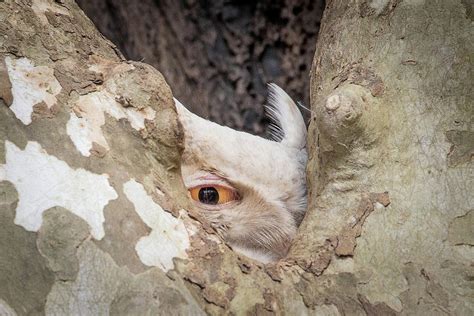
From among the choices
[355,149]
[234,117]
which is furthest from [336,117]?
[234,117]

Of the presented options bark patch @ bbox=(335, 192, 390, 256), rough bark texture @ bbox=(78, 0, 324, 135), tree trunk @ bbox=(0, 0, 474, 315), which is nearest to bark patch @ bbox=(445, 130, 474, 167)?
tree trunk @ bbox=(0, 0, 474, 315)

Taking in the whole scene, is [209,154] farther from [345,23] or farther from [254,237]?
[345,23]

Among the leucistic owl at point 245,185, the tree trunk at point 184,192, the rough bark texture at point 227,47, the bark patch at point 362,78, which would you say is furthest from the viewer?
the rough bark texture at point 227,47

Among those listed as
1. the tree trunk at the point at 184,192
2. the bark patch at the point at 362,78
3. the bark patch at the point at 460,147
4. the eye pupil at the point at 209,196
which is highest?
the bark patch at the point at 362,78

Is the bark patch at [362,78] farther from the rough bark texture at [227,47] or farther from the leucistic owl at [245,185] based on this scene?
the rough bark texture at [227,47]

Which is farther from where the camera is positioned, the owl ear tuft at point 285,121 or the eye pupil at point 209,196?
the owl ear tuft at point 285,121

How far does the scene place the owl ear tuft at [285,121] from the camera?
1.80 meters

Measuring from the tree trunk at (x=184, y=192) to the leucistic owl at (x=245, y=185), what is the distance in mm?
295

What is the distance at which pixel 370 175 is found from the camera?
1228 millimetres

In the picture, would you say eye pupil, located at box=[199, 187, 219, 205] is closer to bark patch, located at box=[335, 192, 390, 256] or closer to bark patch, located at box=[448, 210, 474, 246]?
bark patch, located at box=[335, 192, 390, 256]

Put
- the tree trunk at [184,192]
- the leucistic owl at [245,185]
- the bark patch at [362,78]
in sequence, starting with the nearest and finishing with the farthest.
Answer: the tree trunk at [184,192] < the bark patch at [362,78] < the leucistic owl at [245,185]

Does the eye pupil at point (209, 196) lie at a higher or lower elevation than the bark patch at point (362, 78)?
lower

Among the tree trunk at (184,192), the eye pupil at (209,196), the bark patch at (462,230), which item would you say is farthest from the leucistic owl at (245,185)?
the bark patch at (462,230)

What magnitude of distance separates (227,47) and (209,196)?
1091 mm
